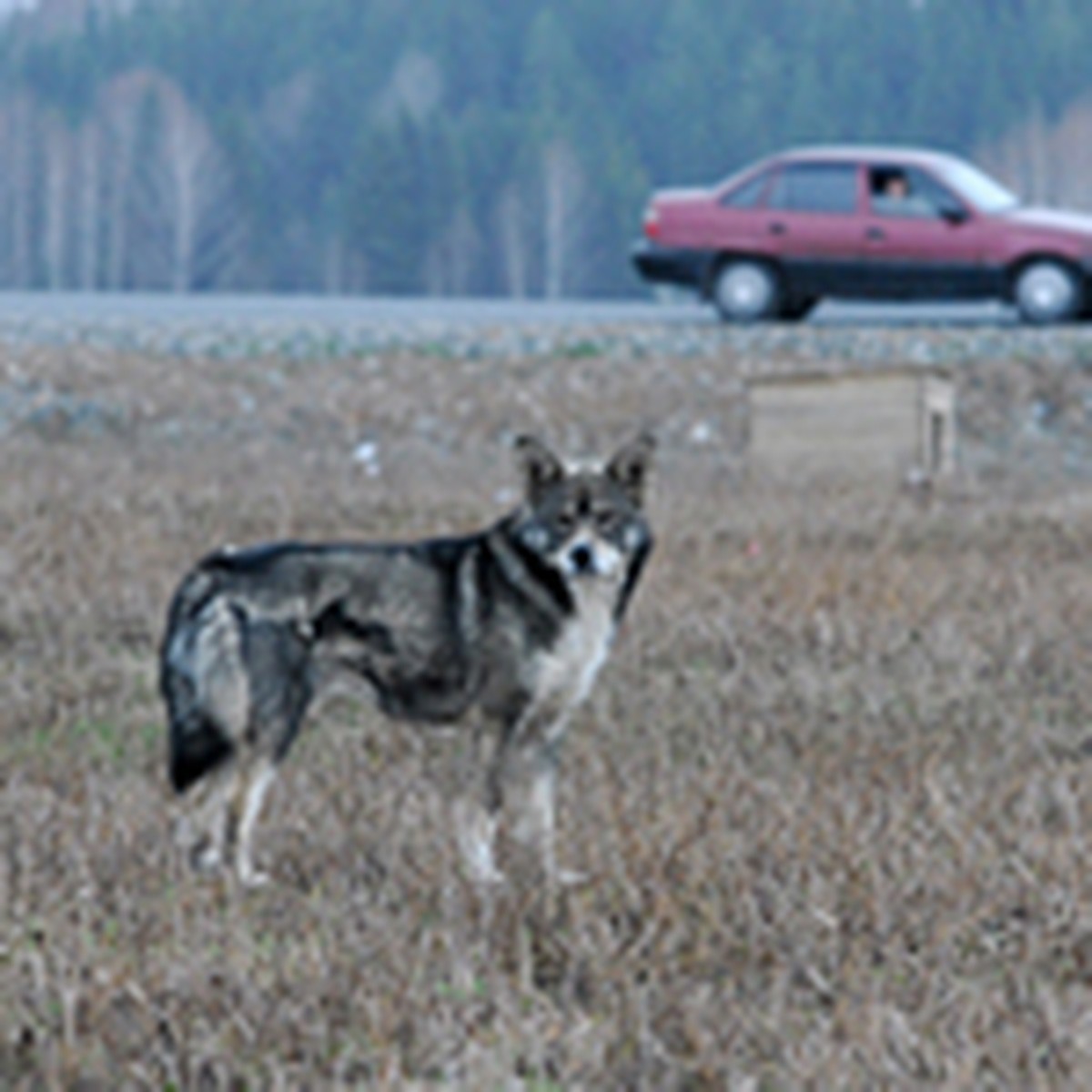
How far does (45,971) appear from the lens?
449 centimetres

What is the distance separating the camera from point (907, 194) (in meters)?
23.6

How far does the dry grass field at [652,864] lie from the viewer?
4.21 metres

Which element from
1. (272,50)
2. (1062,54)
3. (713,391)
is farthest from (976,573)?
(272,50)

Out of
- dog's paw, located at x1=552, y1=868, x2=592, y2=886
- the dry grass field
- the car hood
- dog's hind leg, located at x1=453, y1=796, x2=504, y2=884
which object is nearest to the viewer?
the dry grass field

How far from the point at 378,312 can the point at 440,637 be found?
2252cm

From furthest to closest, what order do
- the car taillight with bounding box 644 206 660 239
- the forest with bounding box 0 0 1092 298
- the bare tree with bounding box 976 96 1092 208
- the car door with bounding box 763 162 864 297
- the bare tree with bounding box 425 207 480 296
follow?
1. the bare tree with bounding box 976 96 1092 208
2. the forest with bounding box 0 0 1092 298
3. the bare tree with bounding box 425 207 480 296
4. the car taillight with bounding box 644 206 660 239
5. the car door with bounding box 763 162 864 297

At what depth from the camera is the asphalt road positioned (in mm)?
24094

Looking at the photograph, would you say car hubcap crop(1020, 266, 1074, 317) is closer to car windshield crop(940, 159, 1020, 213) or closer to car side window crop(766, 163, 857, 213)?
car windshield crop(940, 159, 1020, 213)

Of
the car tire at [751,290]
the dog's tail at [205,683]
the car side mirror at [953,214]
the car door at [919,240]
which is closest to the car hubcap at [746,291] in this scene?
the car tire at [751,290]

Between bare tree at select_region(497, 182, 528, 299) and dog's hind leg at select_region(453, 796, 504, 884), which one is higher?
bare tree at select_region(497, 182, 528, 299)

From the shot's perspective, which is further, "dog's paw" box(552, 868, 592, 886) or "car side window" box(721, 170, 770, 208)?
"car side window" box(721, 170, 770, 208)

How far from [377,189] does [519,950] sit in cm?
6545

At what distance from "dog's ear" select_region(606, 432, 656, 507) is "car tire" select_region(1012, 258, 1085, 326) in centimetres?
1797

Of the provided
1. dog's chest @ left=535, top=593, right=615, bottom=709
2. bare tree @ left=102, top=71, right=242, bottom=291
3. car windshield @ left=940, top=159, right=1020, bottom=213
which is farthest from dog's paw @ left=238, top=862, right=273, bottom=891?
bare tree @ left=102, top=71, right=242, bottom=291
